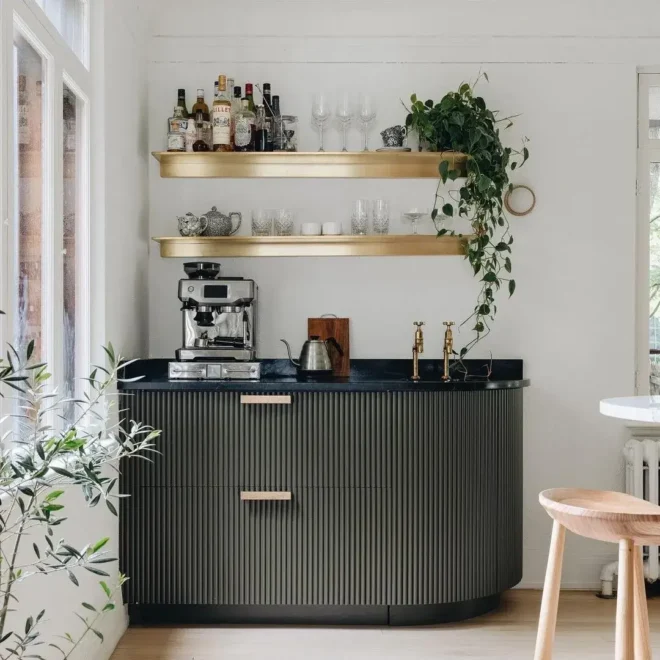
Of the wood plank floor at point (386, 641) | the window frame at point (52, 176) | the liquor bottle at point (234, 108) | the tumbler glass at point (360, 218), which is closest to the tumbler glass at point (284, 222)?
the tumbler glass at point (360, 218)

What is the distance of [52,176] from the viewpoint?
2416mm

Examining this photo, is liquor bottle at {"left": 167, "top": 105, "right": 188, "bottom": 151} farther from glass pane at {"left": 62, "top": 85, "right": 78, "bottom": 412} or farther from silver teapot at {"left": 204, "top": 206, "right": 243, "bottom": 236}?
glass pane at {"left": 62, "top": 85, "right": 78, "bottom": 412}

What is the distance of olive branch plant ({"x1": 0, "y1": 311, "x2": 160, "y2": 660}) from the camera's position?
1446mm

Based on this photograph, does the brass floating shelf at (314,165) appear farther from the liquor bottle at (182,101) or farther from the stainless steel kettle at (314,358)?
the stainless steel kettle at (314,358)

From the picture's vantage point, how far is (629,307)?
3.64 meters

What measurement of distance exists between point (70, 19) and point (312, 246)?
1.35m

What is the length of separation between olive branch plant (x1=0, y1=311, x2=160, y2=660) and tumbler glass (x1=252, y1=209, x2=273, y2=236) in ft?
3.10

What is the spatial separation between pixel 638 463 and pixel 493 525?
0.75 meters

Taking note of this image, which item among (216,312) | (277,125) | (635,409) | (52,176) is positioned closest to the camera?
(635,409)

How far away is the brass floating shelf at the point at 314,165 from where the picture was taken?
3547 millimetres

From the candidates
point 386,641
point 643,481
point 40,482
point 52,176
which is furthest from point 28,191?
point 643,481

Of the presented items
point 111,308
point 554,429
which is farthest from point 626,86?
point 111,308

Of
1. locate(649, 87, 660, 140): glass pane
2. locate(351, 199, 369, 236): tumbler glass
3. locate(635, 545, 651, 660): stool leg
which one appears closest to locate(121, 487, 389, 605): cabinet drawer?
locate(351, 199, 369, 236): tumbler glass

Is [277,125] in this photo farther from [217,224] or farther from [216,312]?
[216,312]
